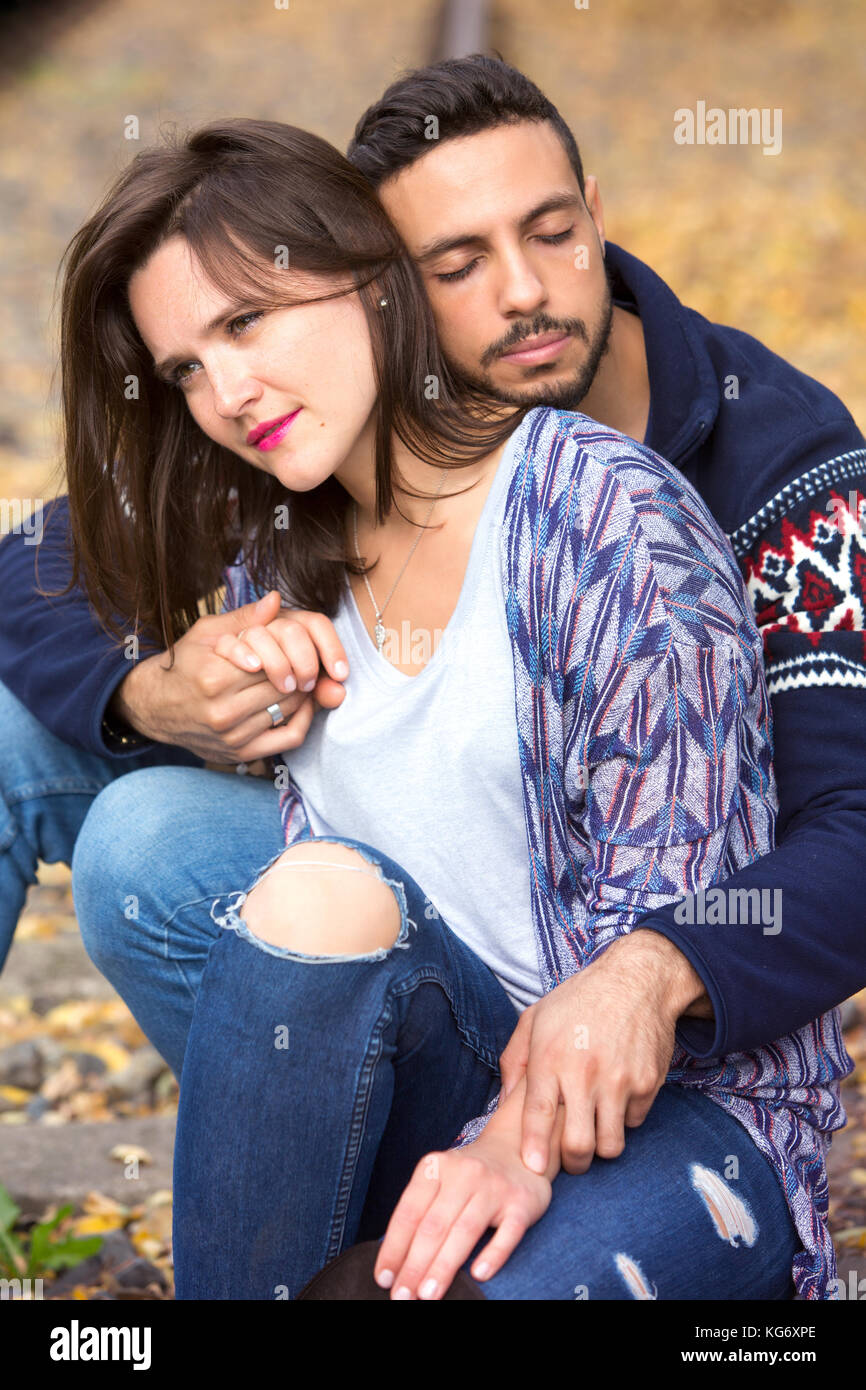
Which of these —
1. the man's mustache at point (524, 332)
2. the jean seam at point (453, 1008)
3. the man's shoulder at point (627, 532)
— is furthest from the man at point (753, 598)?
the man's shoulder at point (627, 532)

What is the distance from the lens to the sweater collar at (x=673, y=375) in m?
2.18

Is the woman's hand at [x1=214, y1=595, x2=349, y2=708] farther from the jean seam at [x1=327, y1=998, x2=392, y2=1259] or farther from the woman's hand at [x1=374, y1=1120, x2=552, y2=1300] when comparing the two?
the woman's hand at [x1=374, y1=1120, x2=552, y2=1300]

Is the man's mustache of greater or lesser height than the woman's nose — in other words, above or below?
above

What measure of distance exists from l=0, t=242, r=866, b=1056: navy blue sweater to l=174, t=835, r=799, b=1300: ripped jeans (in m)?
0.16

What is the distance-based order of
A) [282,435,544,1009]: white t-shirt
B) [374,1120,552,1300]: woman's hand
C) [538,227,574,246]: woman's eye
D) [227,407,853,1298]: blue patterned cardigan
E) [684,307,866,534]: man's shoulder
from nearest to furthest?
[374,1120,552,1300]: woman's hand → [227,407,853,1298]: blue patterned cardigan → [282,435,544,1009]: white t-shirt → [684,307,866,534]: man's shoulder → [538,227,574,246]: woman's eye

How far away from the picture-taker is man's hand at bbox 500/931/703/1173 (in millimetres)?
1557

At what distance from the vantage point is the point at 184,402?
7.29 feet

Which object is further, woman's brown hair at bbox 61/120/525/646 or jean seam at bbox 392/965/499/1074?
woman's brown hair at bbox 61/120/525/646

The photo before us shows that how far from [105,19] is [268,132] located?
36.2ft

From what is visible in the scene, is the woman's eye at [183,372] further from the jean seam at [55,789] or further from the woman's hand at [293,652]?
the jean seam at [55,789]

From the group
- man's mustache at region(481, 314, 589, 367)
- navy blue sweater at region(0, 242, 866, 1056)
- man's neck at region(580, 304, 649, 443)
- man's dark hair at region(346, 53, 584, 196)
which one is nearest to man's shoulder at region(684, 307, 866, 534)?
navy blue sweater at region(0, 242, 866, 1056)

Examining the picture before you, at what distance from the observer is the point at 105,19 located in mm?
Result: 11664

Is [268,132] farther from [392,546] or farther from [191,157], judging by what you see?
[392,546]
